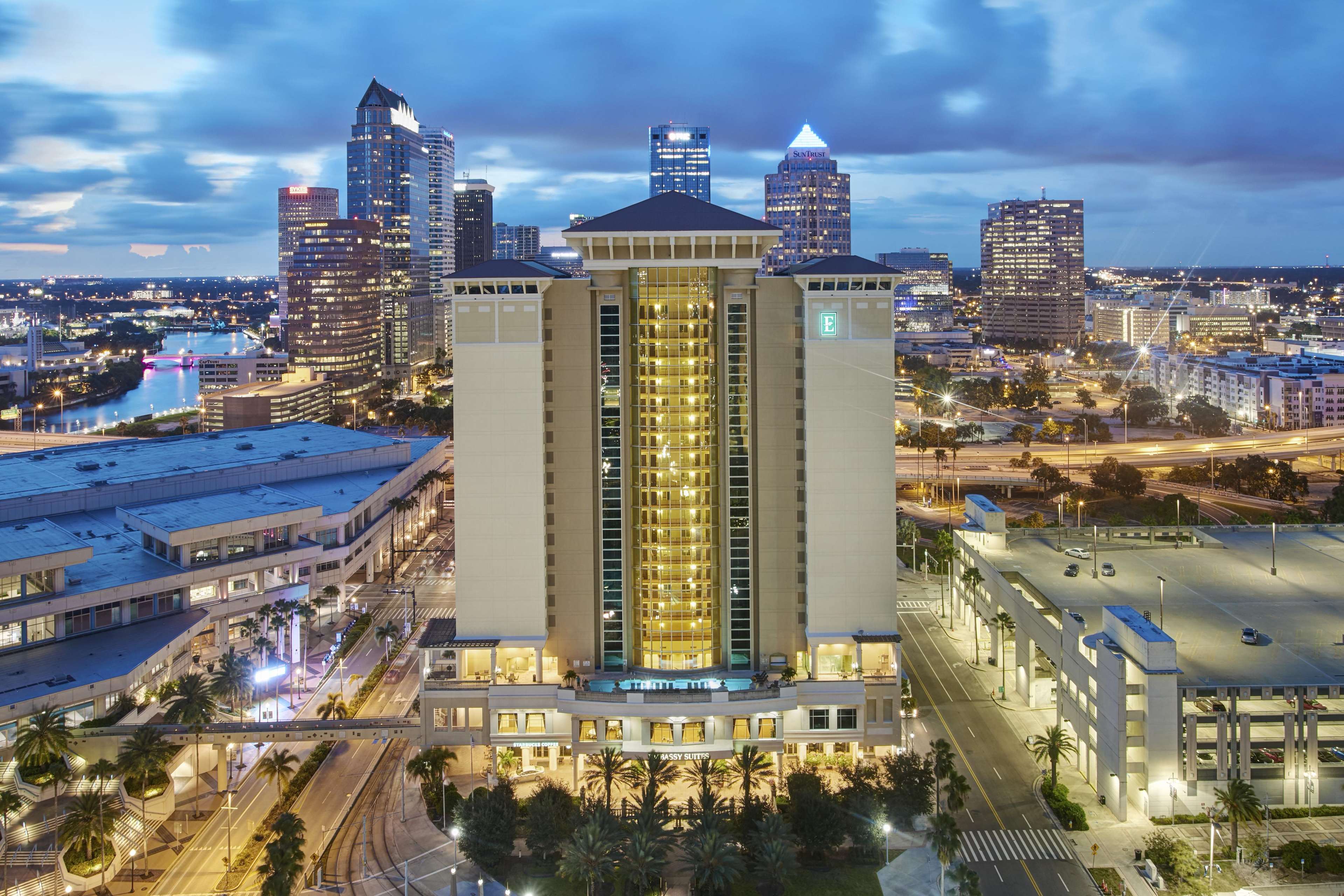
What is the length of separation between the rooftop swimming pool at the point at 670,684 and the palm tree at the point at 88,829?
3465 cm

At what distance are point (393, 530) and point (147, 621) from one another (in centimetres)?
4500

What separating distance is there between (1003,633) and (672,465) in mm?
37257

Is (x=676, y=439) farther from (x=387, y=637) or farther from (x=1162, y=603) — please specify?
(x=1162, y=603)

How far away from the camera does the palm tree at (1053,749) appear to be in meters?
70.6

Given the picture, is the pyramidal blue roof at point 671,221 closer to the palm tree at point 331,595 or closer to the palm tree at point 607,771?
the palm tree at point 607,771

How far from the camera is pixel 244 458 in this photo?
138m

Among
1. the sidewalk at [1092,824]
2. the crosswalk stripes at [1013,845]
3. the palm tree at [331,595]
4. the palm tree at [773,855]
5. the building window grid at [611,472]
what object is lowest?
the crosswalk stripes at [1013,845]

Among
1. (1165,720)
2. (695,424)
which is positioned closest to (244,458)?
(695,424)

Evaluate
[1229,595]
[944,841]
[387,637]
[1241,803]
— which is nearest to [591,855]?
[944,841]

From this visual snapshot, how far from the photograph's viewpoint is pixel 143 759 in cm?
6625

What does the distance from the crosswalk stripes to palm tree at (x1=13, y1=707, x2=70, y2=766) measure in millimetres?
61202

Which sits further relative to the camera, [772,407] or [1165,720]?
[772,407]

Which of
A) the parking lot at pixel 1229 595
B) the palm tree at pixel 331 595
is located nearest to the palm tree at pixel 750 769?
the parking lot at pixel 1229 595

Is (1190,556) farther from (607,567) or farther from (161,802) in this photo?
(161,802)
